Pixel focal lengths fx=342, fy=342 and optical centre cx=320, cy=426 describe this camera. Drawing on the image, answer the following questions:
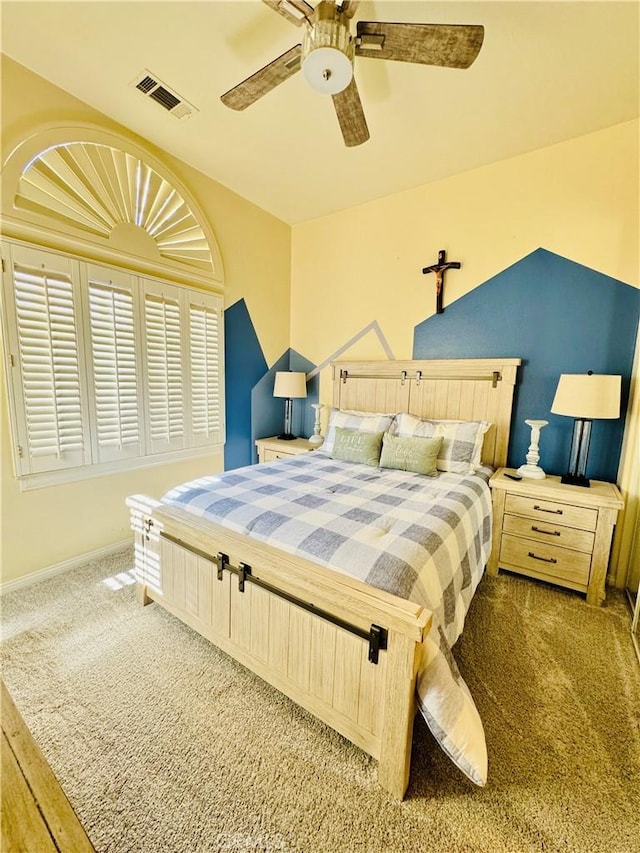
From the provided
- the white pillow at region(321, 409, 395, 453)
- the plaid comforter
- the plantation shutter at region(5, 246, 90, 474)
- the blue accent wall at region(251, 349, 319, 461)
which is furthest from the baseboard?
the white pillow at region(321, 409, 395, 453)

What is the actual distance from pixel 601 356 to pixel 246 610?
9.28 ft

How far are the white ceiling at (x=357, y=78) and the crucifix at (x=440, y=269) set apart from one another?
68cm

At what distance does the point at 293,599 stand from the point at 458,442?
1746 mm

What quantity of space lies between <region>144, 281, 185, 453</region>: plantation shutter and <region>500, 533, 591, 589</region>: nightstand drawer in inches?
108

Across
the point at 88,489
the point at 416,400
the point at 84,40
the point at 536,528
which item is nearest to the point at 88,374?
the point at 88,489

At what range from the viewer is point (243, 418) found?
3.64m

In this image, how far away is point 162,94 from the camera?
2113 millimetres

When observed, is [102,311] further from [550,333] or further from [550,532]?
[550,532]

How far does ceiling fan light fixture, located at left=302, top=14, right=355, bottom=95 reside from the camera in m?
1.34

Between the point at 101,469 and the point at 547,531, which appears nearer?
the point at 547,531

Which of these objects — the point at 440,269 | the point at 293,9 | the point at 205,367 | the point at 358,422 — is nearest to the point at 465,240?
the point at 440,269

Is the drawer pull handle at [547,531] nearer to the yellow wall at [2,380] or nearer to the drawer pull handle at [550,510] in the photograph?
the drawer pull handle at [550,510]

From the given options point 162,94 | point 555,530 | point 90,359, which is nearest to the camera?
point 162,94

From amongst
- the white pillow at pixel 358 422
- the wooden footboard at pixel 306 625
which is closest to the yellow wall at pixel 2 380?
the wooden footboard at pixel 306 625
